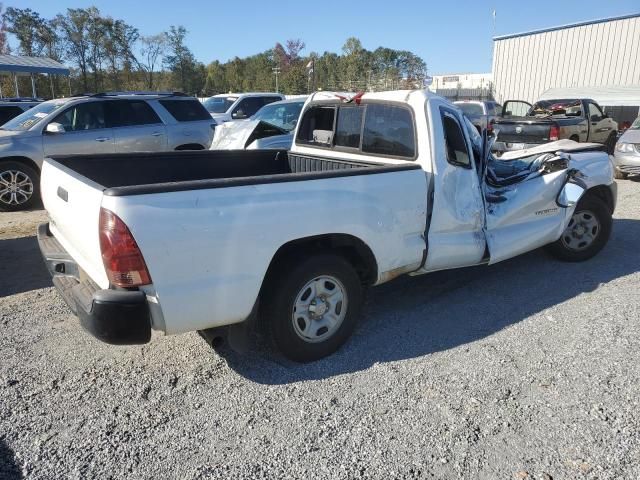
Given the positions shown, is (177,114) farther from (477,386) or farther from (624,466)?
(624,466)

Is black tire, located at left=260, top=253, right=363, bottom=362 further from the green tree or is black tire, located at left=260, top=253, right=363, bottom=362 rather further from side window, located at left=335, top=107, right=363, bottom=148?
the green tree

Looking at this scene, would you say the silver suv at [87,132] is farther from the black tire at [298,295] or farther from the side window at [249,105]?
the black tire at [298,295]

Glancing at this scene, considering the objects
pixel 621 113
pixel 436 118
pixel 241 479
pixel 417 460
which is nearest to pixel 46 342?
pixel 241 479

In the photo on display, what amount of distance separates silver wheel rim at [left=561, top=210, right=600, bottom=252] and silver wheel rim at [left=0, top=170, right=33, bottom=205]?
27.6ft

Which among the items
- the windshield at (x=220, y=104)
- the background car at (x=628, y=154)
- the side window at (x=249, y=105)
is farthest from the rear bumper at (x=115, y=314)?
the windshield at (x=220, y=104)

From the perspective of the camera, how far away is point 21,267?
5.65 metres

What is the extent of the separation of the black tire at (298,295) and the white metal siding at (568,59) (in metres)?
25.9

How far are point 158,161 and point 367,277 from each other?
2.19m

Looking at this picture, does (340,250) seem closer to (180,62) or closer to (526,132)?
(526,132)

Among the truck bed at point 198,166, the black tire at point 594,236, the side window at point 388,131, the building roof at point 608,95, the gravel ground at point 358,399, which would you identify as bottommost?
the gravel ground at point 358,399

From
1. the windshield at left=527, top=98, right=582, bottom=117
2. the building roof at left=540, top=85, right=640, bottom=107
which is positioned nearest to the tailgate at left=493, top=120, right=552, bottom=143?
the windshield at left=527, top=98, right=582, bottom=117

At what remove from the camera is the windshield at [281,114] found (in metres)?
9.97

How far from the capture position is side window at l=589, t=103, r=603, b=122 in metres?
13.7

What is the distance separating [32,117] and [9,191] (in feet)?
4.76
